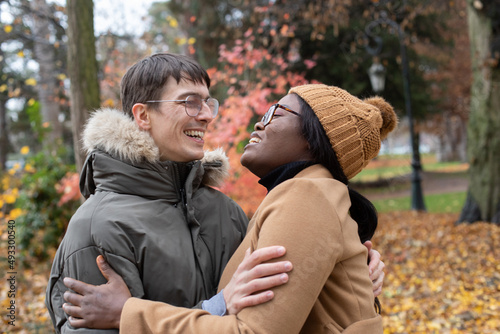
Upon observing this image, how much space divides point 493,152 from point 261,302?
31.0ft

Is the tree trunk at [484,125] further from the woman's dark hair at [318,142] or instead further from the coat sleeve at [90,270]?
the coat sleeve at [90,270]

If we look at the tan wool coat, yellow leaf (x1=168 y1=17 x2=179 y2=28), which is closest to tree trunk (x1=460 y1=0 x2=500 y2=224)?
yellow leaf (x1=168 y1=17 x2=179 y2=28)

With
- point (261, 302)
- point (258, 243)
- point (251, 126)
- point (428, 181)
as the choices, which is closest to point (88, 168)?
point (258, 243)

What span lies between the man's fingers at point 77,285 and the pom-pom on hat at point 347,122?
1222 millimetres

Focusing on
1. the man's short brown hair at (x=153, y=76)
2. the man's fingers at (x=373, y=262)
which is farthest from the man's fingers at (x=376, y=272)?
the man's short brown hair at (x=153, y=76)

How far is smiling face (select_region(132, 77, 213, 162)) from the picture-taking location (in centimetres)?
223

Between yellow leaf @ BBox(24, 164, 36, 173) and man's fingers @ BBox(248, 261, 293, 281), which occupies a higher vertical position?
man's fingers @ BBox(248, 261, 293, 281)

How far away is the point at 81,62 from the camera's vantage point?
4.64 metres

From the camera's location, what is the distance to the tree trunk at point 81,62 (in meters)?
4.60

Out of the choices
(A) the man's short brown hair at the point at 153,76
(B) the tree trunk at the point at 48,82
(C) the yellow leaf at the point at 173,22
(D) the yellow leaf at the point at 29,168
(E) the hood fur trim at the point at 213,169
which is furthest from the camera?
(C) the yellow leaf at the point at 173,22

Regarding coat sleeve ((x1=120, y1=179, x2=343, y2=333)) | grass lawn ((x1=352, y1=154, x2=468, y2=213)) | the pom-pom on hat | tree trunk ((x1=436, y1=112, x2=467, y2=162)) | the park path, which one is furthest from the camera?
tree trunk ((x1=436, y1=112, x2=467, y2=162))

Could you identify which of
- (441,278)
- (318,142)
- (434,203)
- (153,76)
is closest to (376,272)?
(318,142)

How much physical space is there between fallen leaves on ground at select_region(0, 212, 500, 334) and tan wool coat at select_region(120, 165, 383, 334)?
13.0 ft

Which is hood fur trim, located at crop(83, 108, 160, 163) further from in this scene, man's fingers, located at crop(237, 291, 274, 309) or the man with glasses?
man's fingers, located at crop(237, 291, 274, 309)
